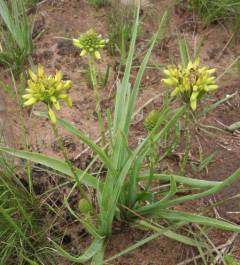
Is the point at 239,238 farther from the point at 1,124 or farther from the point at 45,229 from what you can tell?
the point at 1,124

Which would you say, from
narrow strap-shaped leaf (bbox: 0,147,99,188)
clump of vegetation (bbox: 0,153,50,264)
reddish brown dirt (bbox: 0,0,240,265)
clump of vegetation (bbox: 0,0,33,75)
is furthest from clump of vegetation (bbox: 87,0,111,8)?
narrow strap-shaped leaf (bbox: 0,147,99,188)

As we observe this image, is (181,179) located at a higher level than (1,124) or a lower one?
higher

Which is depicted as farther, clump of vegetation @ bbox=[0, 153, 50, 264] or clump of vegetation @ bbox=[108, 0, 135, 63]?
clump of vegetation @ bbox=[108, 0, 135, 63]

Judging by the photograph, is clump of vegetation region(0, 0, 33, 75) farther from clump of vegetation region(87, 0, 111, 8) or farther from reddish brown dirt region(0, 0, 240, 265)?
clump of vegetation region(87, 0, 111, 8)

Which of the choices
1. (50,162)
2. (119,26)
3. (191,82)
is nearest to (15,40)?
(119,26)

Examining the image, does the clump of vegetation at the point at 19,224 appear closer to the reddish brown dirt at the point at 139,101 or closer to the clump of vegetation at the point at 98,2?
the reddish brown dirt at the point at 139,101

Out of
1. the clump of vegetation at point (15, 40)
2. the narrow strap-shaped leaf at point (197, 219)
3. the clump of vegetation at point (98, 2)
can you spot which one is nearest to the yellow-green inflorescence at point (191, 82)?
the narrow strap-shaped leaf at point (197, 219)

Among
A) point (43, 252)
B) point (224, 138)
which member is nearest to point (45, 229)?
point (43, 252)
